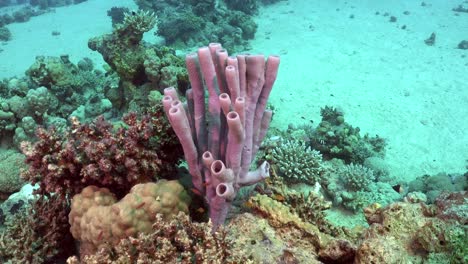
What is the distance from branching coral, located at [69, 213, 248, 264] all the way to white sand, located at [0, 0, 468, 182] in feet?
18.4

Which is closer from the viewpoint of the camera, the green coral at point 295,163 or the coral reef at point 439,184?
the green coral at point 295,163

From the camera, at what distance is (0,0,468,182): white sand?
8.30 meters

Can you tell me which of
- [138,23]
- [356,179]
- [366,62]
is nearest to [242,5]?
[366,62]

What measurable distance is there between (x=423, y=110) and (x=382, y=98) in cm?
116

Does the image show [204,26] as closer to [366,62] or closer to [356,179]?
[366,62]

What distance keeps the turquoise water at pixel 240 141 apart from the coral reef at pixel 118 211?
0.01m

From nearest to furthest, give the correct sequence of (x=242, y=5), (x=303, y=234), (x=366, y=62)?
(x=303, y=234) → (x=366, y=62) → (x=242, y=5)

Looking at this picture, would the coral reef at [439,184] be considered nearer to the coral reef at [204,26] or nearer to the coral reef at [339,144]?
the coral reef at [339,144]

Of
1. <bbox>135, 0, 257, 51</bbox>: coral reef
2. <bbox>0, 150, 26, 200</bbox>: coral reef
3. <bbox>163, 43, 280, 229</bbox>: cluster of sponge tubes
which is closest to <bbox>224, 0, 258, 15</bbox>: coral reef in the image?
<bbox>135, 0, 257, 51</bbox>: coral reef

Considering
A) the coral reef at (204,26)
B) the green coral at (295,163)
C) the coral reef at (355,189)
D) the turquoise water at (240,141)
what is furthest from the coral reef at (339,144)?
the coral reef at (204,26)

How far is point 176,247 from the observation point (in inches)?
99.7

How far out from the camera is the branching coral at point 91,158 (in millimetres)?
3021

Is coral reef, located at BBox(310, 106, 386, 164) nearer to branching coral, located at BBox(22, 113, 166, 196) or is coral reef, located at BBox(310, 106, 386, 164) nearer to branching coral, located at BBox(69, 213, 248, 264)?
branching coral, located at BBox(22, 113, 166, 196)

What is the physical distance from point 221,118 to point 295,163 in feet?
7.51
